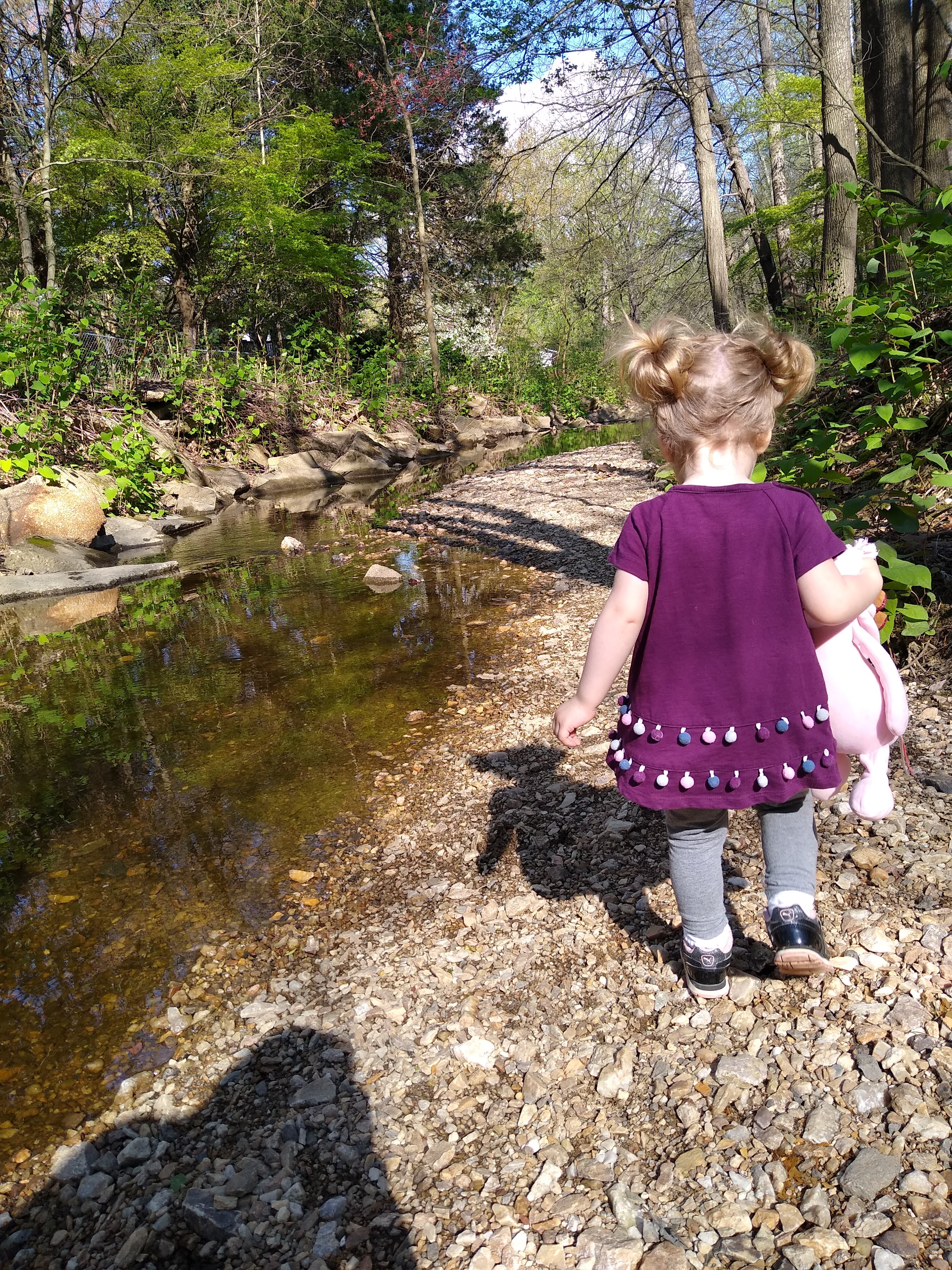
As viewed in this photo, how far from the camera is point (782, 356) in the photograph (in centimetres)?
182

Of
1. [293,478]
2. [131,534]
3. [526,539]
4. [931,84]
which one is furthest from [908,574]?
[293,478]

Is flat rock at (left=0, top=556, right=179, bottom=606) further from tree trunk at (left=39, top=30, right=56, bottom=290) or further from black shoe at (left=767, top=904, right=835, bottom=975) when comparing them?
tree trunk at (left=39, top=30, right=56, bottom=290)

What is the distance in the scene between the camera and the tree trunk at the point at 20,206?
16031 millimetres

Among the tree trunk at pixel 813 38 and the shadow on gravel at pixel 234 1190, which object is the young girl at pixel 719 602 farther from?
the tree trunk at pixel 813 38

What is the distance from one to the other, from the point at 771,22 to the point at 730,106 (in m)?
1.28

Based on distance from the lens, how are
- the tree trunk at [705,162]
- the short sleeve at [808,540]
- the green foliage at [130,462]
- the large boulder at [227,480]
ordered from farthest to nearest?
the large boulder at [227,480] < the green foliage at [130,462] < the tree trunk at [705,162] < the short sleeve at [808,540]

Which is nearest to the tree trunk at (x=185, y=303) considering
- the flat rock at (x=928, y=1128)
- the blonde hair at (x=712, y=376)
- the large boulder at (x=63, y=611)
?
the large boulder at (x=63, y=611)

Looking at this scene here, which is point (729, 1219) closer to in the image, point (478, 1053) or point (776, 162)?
point (478, 1053)

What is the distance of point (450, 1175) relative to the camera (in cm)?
165

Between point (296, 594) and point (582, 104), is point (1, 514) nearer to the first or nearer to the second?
point (296, 594)

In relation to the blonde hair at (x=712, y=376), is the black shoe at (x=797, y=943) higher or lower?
lower

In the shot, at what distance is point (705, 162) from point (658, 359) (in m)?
7.60

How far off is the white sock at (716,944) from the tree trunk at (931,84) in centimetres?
Answer: 682

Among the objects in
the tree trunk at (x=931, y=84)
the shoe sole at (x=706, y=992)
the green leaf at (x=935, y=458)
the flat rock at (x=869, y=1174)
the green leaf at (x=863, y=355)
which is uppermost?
the tree trunk at (x=931, y=84)
